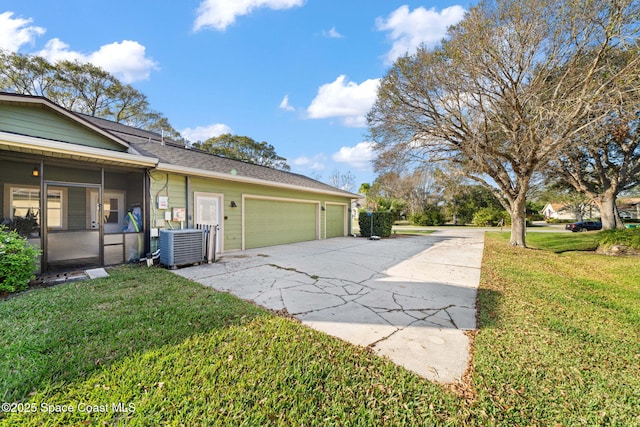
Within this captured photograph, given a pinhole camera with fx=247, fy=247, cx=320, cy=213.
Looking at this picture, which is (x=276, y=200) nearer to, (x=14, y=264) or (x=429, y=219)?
(x=14, y=264)

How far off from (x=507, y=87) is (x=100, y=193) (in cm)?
1185

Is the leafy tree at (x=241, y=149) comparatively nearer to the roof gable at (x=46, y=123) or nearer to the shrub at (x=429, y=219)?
the shrub at (x=429, y=219)

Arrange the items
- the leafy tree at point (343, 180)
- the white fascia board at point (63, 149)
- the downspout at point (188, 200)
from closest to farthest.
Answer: the white fascia board at point (63, 149) → the downspout at point (188, 200) → the leafy tree at point (343, 180)

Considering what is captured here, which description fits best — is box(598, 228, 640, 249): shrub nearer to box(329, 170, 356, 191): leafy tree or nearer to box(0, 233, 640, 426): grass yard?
A: box(0, 233, 640, 426): grass yard

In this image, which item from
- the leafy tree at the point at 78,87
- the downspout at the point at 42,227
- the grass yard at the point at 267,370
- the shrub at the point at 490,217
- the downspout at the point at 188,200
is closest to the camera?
the grass yard at the point at 267,370

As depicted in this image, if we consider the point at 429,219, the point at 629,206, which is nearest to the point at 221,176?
the point at 429,219

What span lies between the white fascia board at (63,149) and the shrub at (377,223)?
10.8 m

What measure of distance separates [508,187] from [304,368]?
1178 centimetres

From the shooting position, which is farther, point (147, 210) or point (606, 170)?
point (606, 170)

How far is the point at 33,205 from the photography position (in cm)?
650

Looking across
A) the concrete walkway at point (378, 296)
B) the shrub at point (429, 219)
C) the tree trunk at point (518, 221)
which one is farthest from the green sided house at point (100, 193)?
the shrub at point (429, 219)

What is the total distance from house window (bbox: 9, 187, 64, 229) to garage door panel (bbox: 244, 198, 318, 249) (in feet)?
17.3

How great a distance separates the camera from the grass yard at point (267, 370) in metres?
1.74

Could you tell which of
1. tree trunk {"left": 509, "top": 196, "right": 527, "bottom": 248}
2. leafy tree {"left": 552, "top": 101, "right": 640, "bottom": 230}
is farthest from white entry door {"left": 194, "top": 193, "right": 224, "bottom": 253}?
leafy tree {"left": 552, "top": 101, "right": 640, "bottom": 230}
